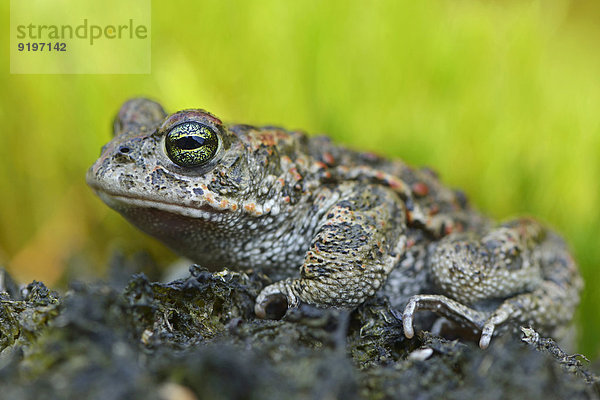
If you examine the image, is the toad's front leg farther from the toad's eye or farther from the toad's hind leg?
the toad's eye

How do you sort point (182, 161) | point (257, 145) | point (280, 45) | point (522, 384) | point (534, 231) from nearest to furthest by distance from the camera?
point (522, 384) < point (182, 161) < point (257, 145) < point (534, 231) < point (280, 45)

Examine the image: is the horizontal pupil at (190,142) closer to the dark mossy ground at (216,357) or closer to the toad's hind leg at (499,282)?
the dark mossy ground at (216,357)

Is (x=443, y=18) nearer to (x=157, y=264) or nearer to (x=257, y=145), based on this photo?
(x=257, y=145)

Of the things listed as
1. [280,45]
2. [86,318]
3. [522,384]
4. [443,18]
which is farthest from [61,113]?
[522,384]

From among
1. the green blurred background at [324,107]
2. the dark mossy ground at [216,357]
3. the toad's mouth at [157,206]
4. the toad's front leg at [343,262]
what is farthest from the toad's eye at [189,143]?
the green blurred background at [324,107]

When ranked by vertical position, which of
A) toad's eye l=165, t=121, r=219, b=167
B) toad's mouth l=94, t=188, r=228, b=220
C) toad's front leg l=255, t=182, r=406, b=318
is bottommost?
toad's front leg l=255, t=182, r=406, b=318

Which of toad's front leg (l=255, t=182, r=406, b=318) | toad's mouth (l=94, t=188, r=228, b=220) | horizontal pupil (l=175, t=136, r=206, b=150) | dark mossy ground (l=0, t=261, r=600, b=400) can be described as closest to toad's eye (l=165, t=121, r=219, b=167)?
horizontal pupil (l=175, t=136, r=206, b=150)
